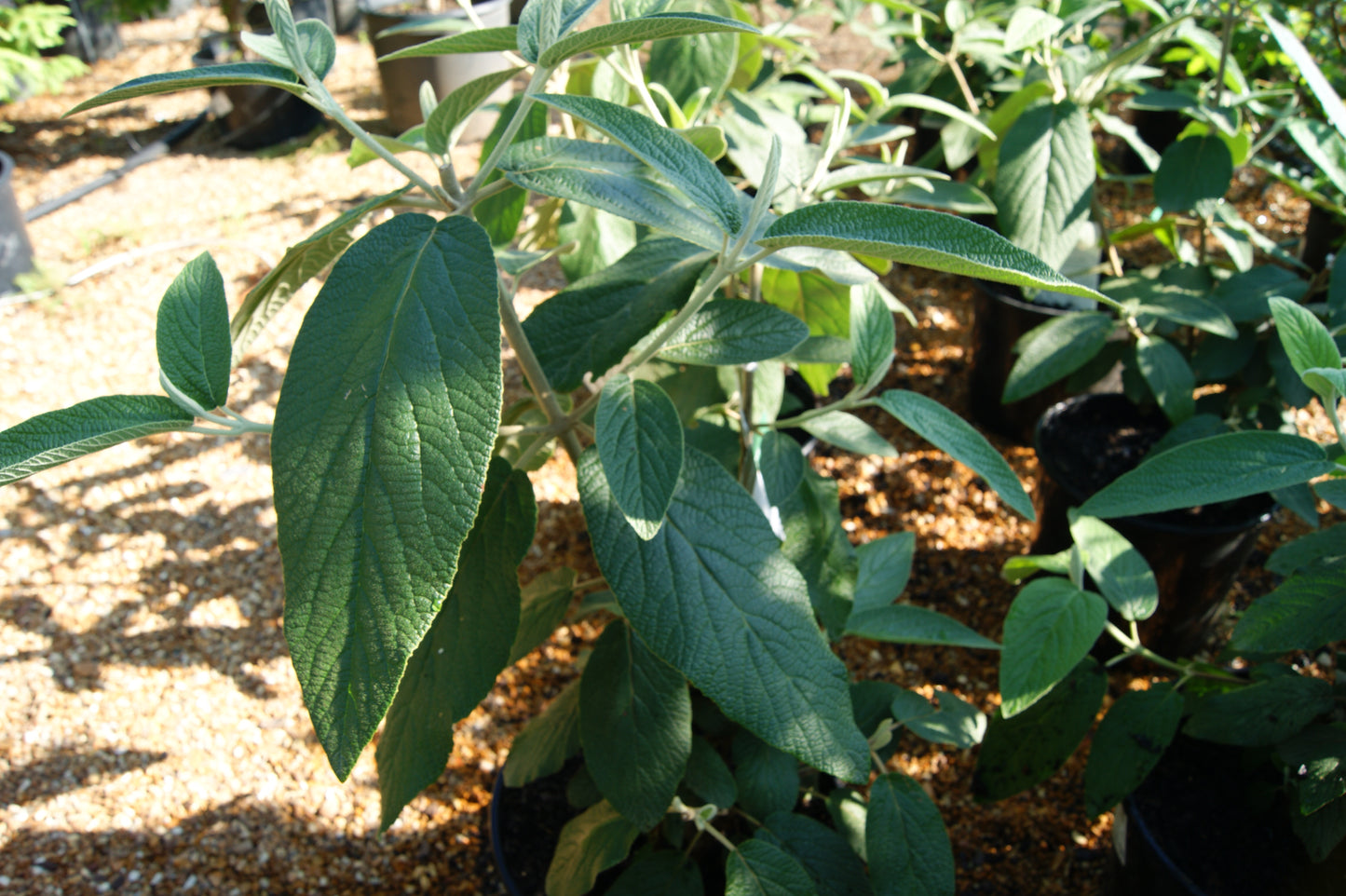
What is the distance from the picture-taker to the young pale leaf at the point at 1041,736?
127 cm

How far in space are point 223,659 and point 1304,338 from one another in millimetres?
1968

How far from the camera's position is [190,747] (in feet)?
5.70

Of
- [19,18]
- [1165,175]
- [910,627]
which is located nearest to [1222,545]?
[1165,175]

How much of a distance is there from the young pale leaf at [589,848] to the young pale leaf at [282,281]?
2.29ft

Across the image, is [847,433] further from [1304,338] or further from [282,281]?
[282,281]

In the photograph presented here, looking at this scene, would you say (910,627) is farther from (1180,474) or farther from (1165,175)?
(1165,175)

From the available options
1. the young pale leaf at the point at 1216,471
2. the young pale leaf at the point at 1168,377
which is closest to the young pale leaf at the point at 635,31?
the young pale leaf at the point at 1216,471

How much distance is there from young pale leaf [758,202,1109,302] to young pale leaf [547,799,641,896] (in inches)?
29.7

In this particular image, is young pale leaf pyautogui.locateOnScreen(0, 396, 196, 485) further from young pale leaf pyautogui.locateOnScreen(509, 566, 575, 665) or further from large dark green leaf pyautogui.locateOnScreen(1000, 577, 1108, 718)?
large dark green leaf pyautogui.locateOnScreen(1000, 577, 1108, 718)

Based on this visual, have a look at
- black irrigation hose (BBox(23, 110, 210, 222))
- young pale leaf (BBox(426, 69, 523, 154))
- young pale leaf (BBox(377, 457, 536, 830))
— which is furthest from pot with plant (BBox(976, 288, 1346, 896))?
black irrigation hose (BBox(23, 110, 210, 222))

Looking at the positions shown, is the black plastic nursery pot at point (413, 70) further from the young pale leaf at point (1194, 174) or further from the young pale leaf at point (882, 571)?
the young pale leaf at point (882, 571)

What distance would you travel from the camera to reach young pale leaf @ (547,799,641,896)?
111cm

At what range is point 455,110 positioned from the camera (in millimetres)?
776

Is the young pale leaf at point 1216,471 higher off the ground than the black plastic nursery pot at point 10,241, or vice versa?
the black plastic nursery pot at point 10,241
